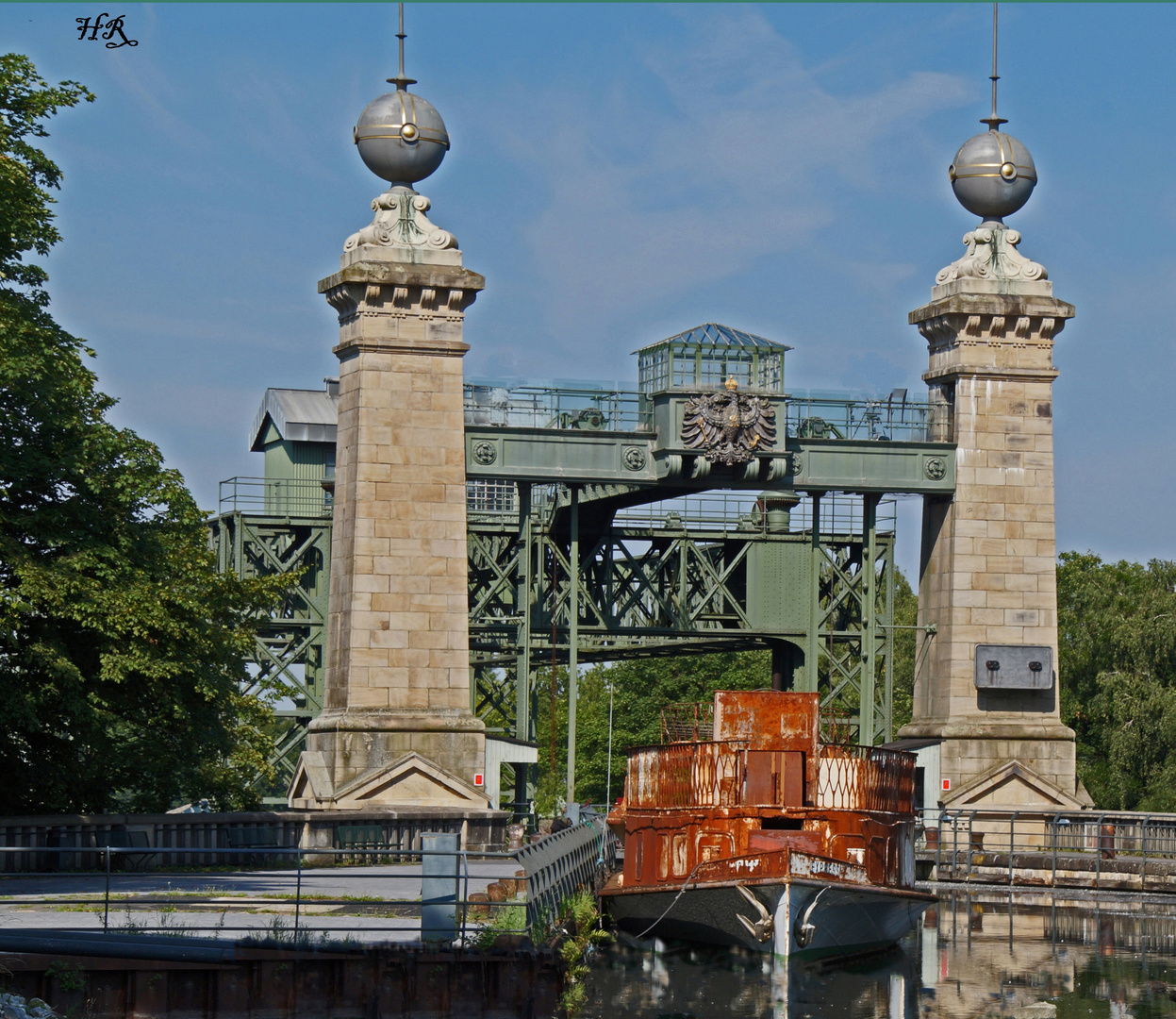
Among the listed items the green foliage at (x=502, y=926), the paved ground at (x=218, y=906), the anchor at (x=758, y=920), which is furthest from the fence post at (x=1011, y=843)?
the green foliage at (x=502, y=926)

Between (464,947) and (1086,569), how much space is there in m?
66.2

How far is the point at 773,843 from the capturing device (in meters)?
32.9

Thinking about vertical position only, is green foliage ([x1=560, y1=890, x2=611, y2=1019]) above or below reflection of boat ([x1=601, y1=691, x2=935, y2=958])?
below

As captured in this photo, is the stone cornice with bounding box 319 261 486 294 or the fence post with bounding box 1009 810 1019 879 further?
the stone cornice with bounding box 319 261 486 294

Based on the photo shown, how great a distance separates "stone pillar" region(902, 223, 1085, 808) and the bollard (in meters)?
26.2

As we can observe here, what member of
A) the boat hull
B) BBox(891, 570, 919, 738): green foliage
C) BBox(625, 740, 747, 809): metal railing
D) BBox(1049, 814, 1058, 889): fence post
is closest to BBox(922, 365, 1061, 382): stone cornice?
BBox(1049, 814, 1058, 889): fence post

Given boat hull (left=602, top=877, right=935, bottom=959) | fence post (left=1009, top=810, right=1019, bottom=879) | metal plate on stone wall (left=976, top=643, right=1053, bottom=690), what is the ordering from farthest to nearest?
metal plate on stone wall (left=976, top=643, right=1053, bottom=690) < fence post (left=1009, top=810, right=1019, bottom=879) < boat hull (left=602, top=877, right=935, bottom=959)

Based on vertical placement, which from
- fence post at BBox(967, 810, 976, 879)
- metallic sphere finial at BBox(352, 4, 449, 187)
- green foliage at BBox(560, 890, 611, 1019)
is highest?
metallic sphere finial at BBox(352, 4, 449, 187)

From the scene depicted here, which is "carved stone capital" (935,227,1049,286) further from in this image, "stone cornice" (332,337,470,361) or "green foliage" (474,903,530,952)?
"green foliage" (474,903,530,952)

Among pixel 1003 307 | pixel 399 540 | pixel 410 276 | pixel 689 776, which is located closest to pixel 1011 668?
pixel 1003 307

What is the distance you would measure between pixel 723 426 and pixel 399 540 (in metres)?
8.10

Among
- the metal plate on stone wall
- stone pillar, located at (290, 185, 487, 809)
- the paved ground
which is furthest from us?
the metal plate on stone wall

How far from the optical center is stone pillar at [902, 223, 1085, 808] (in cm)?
4956

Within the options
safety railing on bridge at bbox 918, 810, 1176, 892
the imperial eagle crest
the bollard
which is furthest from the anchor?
the imperial eagle crest
